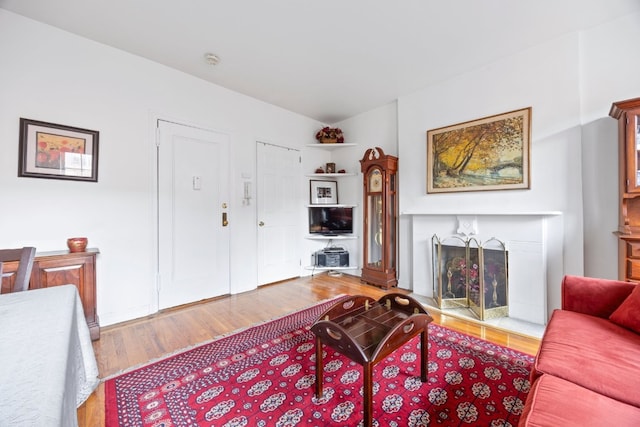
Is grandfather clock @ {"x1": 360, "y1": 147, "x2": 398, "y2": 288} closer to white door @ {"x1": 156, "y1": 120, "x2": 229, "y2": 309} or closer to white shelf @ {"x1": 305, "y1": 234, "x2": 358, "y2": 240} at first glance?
white shelf @ {"x1": 305, "y1": 234, "x2": 358, "y2": 240}

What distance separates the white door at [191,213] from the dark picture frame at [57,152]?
55cm

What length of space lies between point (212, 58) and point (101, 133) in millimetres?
1269

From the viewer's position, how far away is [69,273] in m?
2.04

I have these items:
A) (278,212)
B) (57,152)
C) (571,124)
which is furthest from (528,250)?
(57,152)

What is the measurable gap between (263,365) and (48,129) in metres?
2.58

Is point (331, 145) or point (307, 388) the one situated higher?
point (331, 145)

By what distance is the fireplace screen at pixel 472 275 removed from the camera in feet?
8.39

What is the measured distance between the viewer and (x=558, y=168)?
2.34 metres

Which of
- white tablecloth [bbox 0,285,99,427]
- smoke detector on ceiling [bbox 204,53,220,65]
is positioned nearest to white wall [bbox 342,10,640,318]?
smoke detector on ceiling [bbox 204,53,220,65]

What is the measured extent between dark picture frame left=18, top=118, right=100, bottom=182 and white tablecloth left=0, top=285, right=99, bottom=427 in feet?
4.50

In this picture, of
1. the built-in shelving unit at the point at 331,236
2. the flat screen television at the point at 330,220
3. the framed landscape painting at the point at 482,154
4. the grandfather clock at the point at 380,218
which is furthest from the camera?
the flat screen television at the point at 330,220

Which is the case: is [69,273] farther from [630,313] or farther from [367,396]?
[630,313]

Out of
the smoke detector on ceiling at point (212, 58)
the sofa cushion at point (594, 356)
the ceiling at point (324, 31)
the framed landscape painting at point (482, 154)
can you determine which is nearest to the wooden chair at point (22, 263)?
the ceiling at point (324, 31)

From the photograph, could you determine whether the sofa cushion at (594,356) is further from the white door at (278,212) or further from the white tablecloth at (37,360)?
the white door at (278,212)
